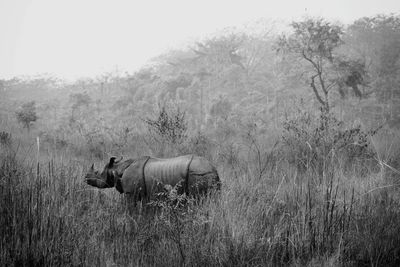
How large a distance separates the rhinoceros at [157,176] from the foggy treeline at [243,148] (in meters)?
0.25

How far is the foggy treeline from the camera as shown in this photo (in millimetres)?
2350

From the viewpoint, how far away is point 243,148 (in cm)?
777

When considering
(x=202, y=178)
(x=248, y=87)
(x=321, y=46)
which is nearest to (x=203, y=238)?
(x=202, y=178)

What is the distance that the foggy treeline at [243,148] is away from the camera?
2350 mm

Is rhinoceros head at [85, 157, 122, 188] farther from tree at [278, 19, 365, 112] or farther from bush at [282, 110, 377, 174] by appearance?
tree at [278, 19, 365, 112]

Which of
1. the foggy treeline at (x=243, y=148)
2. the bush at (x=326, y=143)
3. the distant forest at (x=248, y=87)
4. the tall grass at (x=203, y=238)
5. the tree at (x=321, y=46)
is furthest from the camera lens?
the distant forest at (x=248, y=87)

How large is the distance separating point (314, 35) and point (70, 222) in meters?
15.3

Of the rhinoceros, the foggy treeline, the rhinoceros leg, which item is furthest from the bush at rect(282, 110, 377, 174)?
the rhinoceros

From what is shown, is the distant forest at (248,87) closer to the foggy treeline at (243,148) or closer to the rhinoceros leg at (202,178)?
the foggy treeline at (243,148)

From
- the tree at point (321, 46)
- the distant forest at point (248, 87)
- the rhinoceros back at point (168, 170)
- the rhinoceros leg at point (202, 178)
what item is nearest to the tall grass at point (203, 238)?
the rhinoceros leg at point (202, 178)

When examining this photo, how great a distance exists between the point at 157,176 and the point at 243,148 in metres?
4.31

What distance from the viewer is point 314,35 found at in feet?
48.4

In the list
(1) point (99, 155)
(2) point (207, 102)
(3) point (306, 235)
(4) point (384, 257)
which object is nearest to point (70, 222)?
(3) point (306, 235)

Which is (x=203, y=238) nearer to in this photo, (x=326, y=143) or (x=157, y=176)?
(x=157, y=176)
